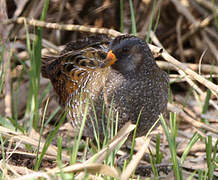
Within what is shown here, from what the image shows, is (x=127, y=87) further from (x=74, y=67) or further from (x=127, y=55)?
(x=74, y=67)

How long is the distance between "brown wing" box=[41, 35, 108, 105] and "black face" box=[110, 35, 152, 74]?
0.51 meters

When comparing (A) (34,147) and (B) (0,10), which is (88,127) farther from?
(B) (0,10)

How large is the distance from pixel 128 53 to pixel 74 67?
0.79m

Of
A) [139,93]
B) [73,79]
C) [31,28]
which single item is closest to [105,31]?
[73,79]

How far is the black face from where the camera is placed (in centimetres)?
322

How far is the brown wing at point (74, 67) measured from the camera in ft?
12.5

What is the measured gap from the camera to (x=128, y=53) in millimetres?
3264

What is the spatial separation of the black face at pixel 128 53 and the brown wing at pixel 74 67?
51cm

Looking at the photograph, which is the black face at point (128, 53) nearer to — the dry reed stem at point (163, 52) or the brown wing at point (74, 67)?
the dry reed stem at point (163, 52)

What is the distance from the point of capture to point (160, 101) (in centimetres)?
337

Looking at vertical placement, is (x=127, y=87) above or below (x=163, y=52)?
below

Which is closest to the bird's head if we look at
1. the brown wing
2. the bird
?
the bird

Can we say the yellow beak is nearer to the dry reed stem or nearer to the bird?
the bird

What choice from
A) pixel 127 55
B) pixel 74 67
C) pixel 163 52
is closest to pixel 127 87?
pixel 127 55
